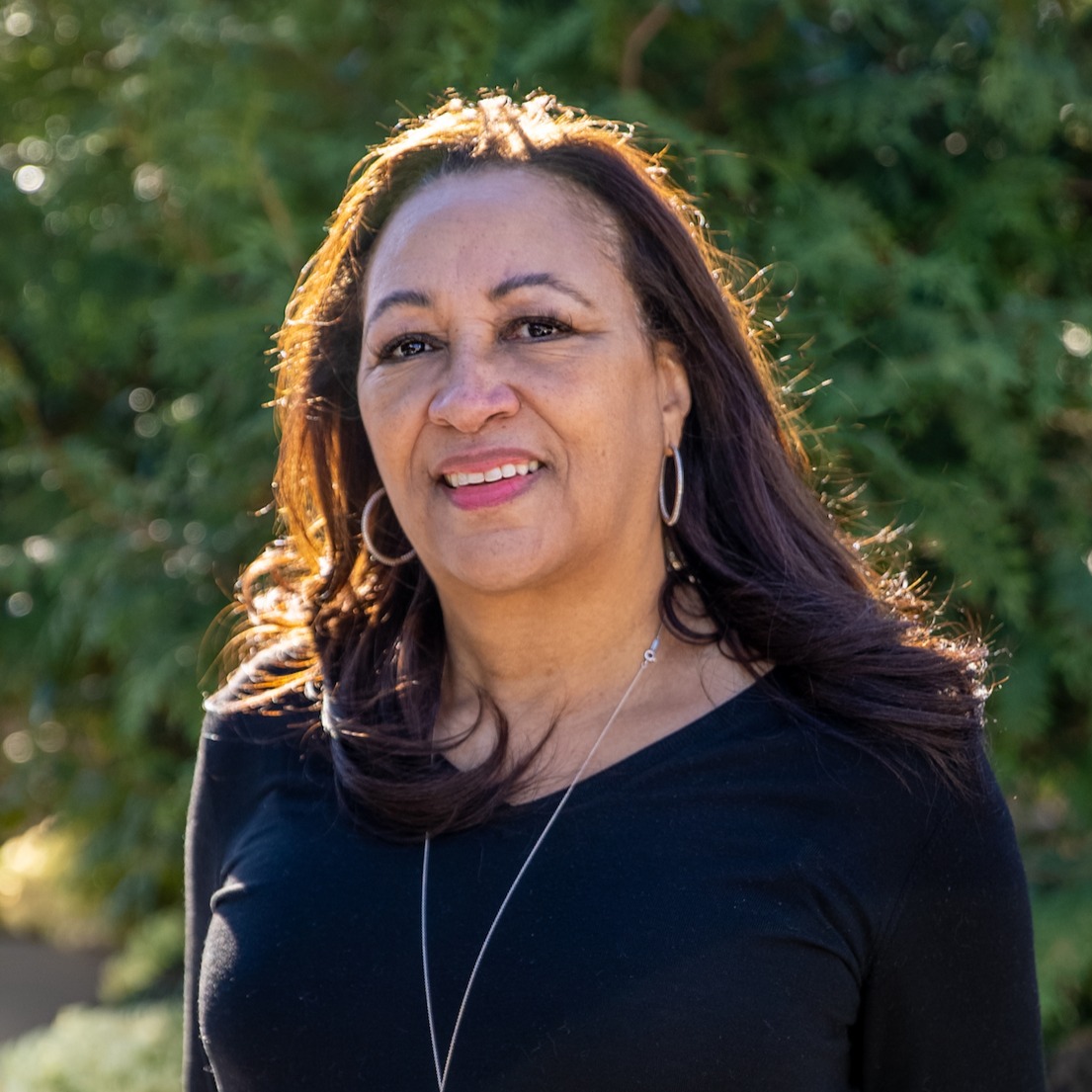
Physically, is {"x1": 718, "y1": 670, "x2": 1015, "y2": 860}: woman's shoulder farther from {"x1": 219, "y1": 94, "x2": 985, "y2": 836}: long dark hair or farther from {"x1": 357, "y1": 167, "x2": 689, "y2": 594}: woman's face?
{"x1": 357, "y1": 167, "x2": 689, "y2": 594}: woman's face

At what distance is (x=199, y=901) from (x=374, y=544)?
0.65 metres

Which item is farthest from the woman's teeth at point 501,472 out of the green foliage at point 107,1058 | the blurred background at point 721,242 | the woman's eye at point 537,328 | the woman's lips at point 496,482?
the green foliage at point 107,1058

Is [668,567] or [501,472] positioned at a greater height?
[501,472]

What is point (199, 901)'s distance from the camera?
2189 mm

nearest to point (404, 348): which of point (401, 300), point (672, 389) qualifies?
point (401, 300)

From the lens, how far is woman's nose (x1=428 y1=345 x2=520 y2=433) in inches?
74.0

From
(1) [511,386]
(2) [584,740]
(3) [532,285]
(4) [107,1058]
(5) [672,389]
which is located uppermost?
(3) [532,285]

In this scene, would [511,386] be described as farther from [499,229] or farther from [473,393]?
[499,229]

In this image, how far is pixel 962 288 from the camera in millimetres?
2945

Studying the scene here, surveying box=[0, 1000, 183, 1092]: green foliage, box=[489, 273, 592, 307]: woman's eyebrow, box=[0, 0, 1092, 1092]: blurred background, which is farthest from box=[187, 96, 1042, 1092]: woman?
box=[0, 1000, 183, 1092]: green foliage

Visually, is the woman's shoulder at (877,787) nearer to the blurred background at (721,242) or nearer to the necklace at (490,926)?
the necklace at (490,926)

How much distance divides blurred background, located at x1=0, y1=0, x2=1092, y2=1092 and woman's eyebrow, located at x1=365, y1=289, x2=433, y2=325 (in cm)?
84

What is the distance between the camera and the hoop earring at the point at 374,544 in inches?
91.9

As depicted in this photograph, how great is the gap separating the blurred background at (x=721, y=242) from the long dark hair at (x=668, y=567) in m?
0.49
